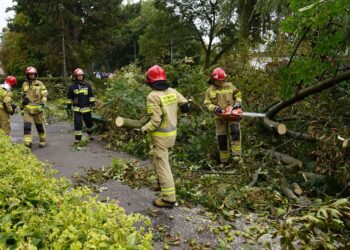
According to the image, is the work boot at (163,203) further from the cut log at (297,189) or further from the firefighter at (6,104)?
the firefighter at (6,104)

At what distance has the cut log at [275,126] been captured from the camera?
622 centimetres

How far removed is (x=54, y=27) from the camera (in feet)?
75.0

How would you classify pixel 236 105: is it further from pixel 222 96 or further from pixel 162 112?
pixel 162 112

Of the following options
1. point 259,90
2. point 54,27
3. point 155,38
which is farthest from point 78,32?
point 259,90

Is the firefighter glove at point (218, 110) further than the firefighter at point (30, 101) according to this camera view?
No

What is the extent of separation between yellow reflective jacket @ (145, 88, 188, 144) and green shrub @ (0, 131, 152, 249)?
1601 millimetres

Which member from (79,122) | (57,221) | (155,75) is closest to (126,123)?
(155,75)

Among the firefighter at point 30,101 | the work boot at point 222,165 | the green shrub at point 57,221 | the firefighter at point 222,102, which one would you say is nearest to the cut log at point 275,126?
the firefighter at point 222,102

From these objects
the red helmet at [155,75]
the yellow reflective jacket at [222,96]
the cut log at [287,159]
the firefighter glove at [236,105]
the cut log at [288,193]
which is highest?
the red helmet at [155,75]

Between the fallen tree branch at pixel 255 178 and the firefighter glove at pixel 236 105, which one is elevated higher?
the firefighter glove at pixel 236 105

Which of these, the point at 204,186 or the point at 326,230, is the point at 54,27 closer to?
the point at 204,186

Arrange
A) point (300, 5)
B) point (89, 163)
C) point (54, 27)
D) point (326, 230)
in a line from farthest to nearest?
point (54, 27), point (89, 163), point (300, 5), point (326, 230)

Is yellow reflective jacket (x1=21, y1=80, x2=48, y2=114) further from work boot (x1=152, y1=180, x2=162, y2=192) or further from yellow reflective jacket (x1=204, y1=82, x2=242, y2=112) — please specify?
work boot (x1=152, y1=180, x2=162, y2=192)

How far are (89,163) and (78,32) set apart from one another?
2121 centimetres
